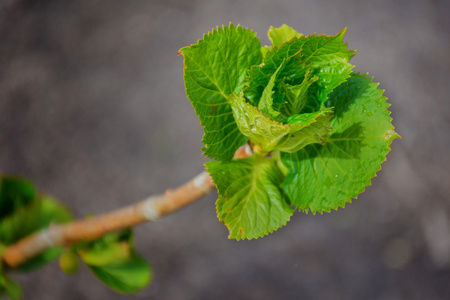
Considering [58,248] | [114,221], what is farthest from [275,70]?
[58,248]

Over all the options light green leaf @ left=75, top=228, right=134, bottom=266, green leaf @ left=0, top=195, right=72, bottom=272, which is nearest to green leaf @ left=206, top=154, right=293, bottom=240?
light green leaf @ left=75, top=228, right=134, bottom=266

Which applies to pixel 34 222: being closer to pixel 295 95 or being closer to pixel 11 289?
pixel 11 289

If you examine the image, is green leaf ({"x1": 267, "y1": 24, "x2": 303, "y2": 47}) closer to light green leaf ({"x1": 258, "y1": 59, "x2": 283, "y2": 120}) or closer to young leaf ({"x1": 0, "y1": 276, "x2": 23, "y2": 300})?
light green leaf ({"x1": 258, "y1": 59, "x2": 283, "y2": 120})

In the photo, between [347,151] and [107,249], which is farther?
[107,249]

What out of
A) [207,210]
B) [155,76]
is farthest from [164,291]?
[155,76]

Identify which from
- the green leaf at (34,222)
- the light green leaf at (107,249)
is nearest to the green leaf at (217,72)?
the light green leaf at (107,249)
